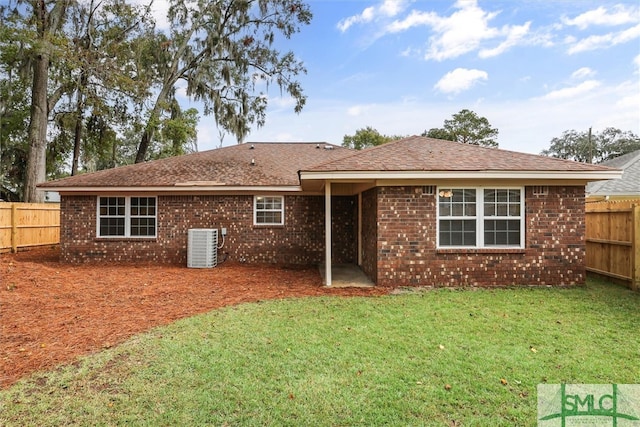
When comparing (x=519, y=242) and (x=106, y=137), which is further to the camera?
(x=106, y=137)

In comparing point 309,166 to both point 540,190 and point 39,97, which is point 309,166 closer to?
point 540,190

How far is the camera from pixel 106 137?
18312 mm

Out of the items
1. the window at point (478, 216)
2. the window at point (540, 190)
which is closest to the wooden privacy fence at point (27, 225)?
the window at point (478, 216)

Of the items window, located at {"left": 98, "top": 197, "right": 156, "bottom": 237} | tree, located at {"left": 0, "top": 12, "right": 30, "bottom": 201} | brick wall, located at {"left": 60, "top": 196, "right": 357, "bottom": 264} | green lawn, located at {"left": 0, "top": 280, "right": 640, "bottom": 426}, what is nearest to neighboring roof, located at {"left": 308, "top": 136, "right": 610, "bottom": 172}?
green lawn, located at {"left": 0, "top": 280, "right": 640, "bottom": 426}

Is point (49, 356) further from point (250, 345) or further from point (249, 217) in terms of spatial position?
point (249, 217)

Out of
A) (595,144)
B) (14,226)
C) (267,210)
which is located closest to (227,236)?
(267,210)

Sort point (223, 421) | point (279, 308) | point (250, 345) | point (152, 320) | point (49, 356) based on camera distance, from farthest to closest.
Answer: point (279, 308) → point (152, 320) → point (250, 345) → point (49, 356) → point (223, 421)

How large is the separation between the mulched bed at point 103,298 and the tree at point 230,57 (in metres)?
10.6

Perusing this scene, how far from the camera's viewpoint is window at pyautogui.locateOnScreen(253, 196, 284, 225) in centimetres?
1091

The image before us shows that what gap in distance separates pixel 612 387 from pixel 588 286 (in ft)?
17.4

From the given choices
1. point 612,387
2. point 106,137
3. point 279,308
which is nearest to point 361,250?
point 279,308

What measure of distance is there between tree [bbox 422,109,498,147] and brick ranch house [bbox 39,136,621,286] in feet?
88.0

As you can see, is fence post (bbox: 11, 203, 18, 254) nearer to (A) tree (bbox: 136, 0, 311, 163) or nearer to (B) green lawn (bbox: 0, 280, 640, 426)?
(A) tree (bbox: 136, 0, 311, 163)

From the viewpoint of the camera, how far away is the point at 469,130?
33875 mm
